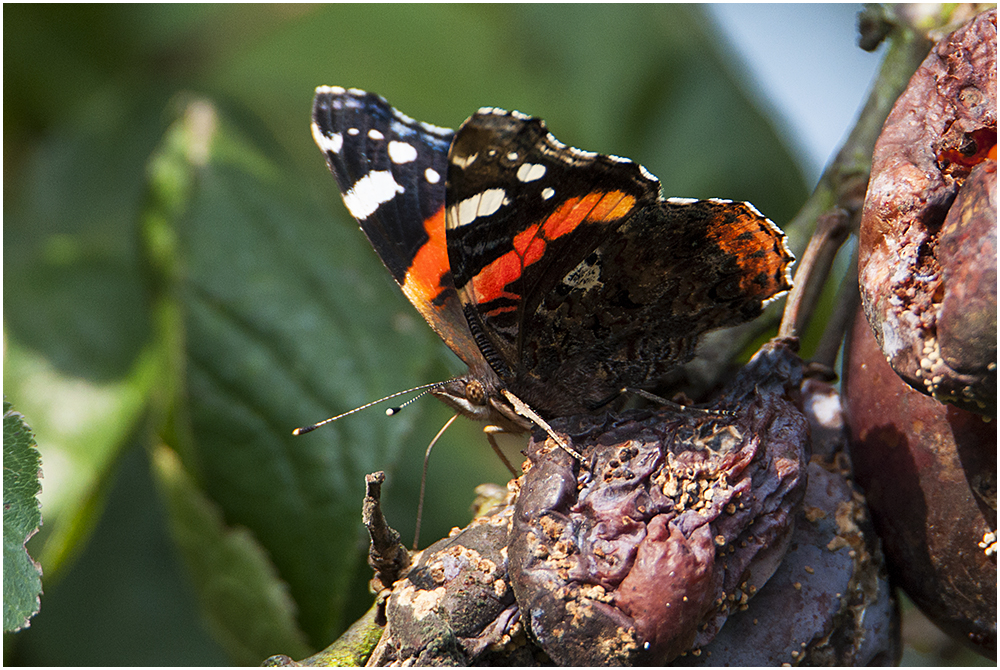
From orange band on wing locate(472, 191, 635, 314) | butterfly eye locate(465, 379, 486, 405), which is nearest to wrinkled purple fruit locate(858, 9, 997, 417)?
orange band on wing locate(472, 191, 635, 314)

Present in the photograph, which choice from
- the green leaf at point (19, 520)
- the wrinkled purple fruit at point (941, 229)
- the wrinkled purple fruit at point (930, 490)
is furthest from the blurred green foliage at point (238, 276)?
the wrinkled purple fruit at point (941, 229)

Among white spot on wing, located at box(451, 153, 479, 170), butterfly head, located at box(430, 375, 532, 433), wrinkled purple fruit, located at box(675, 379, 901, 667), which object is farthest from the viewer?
butterfly head, located at box(430, 375, 532, 433)

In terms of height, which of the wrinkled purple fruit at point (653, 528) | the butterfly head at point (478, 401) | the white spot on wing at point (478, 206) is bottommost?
the wrinkled purple fruit at point (653, 528)

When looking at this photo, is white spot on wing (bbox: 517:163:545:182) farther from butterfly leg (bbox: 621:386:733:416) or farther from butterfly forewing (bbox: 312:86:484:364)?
butterfly leg (bbox: 621:386:733:416)

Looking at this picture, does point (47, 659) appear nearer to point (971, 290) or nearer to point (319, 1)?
point (319, 1)

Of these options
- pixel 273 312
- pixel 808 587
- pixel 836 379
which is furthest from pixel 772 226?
pixel 273 312

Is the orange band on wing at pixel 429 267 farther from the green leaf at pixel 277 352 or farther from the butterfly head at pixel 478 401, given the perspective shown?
the green leaf at pixel 277 352
